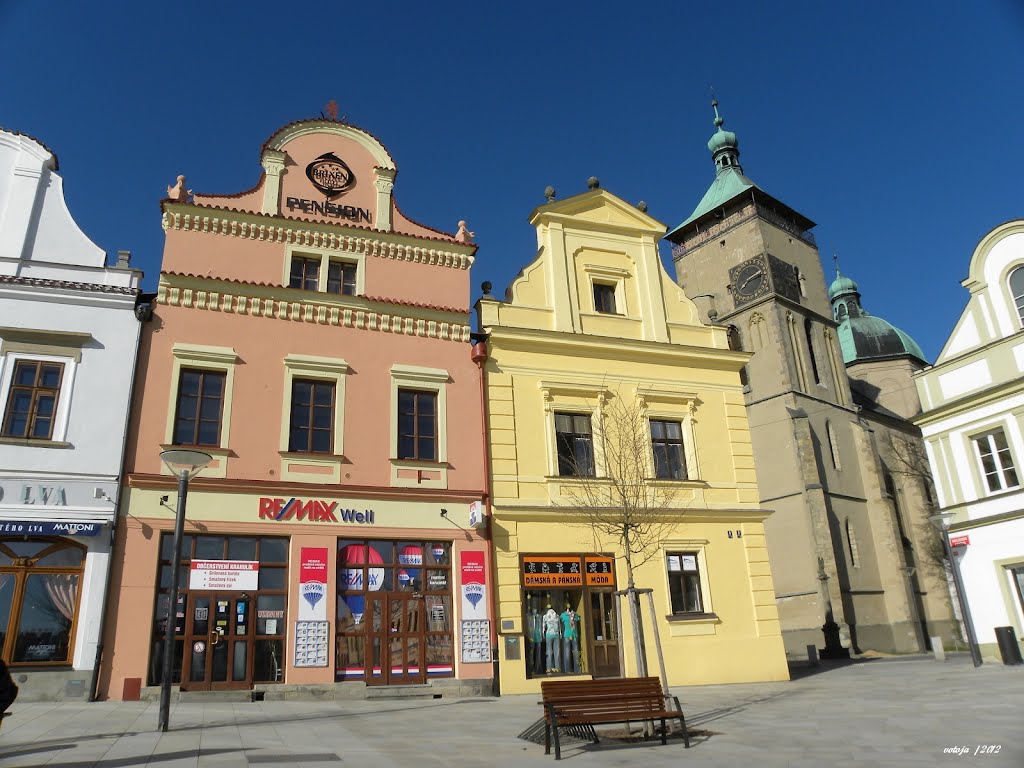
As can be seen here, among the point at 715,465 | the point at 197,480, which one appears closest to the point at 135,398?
the point at 197,480

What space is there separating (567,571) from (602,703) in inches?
382

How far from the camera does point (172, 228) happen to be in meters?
19.4

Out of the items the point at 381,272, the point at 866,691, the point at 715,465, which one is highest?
the point at 381,272

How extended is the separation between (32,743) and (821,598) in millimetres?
36074

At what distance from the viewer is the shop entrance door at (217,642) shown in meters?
16.3

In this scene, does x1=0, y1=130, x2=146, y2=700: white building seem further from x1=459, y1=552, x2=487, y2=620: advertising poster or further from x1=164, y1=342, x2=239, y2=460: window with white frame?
x1=459, y1=552, x2=487, y2=620: advertising poster

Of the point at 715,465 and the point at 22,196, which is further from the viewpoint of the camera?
the point at 715,465

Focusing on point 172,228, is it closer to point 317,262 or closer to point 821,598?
point 317,262

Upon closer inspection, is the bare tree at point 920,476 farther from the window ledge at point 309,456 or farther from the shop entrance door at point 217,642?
the shop entrance door at point 217,642

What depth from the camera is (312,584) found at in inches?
692

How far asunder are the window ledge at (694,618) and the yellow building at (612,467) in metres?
0.07

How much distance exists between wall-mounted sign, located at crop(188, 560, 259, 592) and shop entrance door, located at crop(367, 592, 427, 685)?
8.86ft

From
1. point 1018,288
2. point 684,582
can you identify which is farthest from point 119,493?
point 1018,288

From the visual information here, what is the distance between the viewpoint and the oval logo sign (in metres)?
21.4
